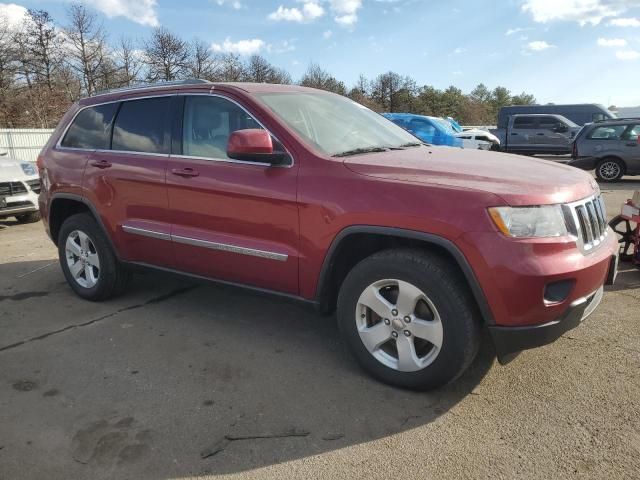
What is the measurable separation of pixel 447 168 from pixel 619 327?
2009 mm

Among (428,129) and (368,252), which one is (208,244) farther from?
(428,129)

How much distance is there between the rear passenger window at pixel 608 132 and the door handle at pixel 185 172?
13.2m

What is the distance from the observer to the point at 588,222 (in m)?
2.84

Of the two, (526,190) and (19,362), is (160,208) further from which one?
(526,190)

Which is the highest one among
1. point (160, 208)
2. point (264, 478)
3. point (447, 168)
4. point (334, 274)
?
point (447, 168)

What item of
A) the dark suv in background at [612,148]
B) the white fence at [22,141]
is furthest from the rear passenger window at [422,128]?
the white fence at [22,141]

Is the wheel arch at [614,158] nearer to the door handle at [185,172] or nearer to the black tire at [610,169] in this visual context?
the black tire at [610,169]

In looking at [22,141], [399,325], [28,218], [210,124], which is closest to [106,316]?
[210,124]

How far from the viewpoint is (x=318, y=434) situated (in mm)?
2619

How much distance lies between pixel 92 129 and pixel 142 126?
0.72 metres

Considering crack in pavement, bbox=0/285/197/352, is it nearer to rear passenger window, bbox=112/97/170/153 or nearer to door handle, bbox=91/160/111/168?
door handle, bbox=91/160/111/168

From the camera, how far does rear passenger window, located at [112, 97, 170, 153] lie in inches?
156

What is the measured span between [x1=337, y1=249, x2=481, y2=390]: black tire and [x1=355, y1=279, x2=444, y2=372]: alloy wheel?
29 mm

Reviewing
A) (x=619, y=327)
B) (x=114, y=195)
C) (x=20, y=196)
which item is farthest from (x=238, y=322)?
(x=20, y=196)
